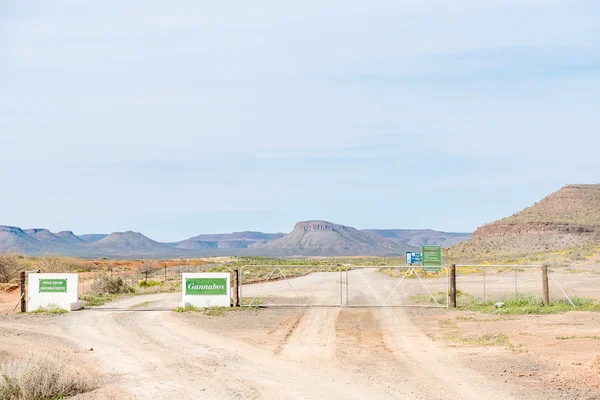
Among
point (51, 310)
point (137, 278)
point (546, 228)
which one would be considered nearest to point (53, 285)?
point (51, 310)

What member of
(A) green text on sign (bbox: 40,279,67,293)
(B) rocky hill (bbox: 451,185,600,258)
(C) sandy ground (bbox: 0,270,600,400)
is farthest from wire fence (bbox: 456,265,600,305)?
(B) rocky hill (bbox: 451,185,600,258)

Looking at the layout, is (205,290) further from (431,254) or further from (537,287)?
(431,254)

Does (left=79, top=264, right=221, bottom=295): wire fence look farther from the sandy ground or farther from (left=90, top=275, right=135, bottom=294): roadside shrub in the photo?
the sandy ground

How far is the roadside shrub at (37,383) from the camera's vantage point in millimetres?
13461

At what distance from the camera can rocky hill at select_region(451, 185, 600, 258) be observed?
126 metres

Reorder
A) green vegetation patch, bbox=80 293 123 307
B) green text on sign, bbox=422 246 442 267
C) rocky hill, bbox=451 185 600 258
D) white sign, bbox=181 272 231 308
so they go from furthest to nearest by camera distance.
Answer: rocky hill, bbox=451 185 600 258, green text on sign, bbox=422 246 442 267, green vegetation patch, bbox=80 293 123 307, white sign, bbox=181 272 231 308

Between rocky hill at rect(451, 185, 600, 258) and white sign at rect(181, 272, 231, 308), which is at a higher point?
rocky hill at rect(451, 185, 600, 258)

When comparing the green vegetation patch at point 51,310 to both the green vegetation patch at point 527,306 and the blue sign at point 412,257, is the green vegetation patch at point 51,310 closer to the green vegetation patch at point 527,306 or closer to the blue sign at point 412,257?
the green vegetation patch at point 527,306

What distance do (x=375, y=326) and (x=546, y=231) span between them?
381 ft

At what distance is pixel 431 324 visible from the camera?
25.8 meters

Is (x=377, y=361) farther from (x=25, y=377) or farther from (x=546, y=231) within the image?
(x=546, y=231)

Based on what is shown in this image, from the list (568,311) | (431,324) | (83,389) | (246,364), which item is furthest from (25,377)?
(568,311)

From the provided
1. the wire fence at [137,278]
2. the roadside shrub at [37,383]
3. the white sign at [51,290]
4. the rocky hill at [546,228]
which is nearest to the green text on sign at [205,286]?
the white sign at [51,290]

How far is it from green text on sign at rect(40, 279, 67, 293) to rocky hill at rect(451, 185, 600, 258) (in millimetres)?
96642
